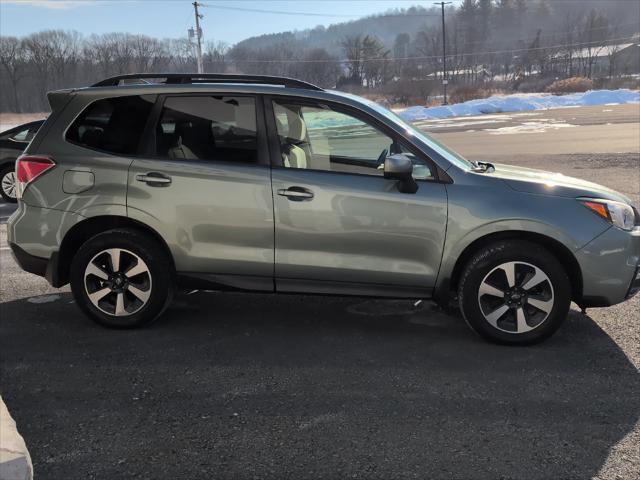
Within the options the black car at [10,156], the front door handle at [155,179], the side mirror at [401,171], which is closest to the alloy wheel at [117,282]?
the front door handle at [155,179]

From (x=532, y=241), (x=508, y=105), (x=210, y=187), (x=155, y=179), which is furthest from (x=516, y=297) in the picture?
(x=508, y=105)

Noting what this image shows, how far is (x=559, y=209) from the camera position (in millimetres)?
3947

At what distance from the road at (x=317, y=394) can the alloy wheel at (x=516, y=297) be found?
0.22 meters

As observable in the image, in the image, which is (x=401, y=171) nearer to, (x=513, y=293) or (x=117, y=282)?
(x=513, y=293)

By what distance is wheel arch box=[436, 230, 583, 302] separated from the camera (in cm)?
399

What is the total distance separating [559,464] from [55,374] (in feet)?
10.2

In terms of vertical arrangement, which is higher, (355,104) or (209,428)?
(355,104)

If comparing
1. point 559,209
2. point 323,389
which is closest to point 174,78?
point 323,389

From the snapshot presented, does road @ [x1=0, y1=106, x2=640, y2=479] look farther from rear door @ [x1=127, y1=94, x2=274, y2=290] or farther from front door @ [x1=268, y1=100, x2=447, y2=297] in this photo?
rear door @ [x1=127, y1=94, x2=274, y2=290]

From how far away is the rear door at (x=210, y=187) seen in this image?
13.8ft

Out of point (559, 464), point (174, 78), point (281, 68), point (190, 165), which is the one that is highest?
point (281, 68)

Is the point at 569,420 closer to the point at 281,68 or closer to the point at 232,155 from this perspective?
the point at 232,155

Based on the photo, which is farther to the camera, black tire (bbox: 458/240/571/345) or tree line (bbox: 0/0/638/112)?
tree line (bbox: 0/0/638/112)

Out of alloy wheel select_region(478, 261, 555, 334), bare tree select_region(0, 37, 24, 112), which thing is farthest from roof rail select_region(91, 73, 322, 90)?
bare tree select_region(0, 37, 24, 112)
